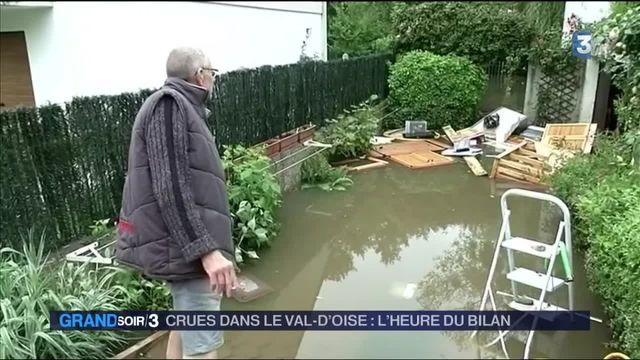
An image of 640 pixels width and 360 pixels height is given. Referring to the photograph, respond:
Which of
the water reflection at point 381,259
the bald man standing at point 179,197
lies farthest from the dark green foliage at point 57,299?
the bald man standing at point 179,197

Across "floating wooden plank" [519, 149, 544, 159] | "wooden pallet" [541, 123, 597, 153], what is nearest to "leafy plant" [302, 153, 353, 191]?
"floating wooden plank" [519, 149, 544, 159]

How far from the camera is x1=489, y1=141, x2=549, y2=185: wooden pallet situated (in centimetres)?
628

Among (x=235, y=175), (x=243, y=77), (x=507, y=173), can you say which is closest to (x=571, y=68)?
(x=507, y=173)

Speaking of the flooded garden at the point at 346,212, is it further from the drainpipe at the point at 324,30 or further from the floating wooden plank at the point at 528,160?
the drainpipe at the point at 324,30

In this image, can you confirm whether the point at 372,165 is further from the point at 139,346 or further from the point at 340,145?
the point at 139,346

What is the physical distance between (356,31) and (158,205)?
12.0 m

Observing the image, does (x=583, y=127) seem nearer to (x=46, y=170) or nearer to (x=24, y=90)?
(x=46, y=170)

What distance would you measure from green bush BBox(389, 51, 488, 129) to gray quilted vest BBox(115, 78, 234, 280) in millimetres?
8246

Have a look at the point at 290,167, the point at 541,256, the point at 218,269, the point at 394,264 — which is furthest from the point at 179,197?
the point at 290,167

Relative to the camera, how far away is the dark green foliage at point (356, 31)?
12.6m

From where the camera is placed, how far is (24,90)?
6.52 metres

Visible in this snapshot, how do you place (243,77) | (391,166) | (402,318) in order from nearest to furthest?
(402,318) → (243,77) → (391,166)

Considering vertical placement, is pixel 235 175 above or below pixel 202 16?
below

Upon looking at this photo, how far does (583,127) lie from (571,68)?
7.94ft
